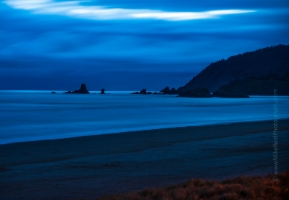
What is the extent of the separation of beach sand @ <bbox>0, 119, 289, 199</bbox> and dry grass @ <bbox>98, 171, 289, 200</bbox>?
0.94 m

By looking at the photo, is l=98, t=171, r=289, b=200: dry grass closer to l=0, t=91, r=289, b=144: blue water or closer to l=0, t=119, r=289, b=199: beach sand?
l=0, t=119, r=289, b=199: beach sand

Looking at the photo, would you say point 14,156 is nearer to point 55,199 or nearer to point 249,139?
point 55,199

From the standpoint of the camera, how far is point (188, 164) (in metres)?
12.0

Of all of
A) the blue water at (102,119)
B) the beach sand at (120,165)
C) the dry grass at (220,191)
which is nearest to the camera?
the dry grass at (220,191)

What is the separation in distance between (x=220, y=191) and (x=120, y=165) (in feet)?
15.6

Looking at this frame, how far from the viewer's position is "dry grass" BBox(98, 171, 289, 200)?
7477 mm

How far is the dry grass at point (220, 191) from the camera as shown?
7477 mm

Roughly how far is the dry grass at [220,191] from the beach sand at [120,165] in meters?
0.94

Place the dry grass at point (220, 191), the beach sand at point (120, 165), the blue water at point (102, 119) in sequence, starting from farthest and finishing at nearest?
the blue water at point (102, 119), the beach sand at point (120, 165), the dry grass at point (220, 191)

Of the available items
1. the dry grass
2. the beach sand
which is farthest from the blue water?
the dry grass

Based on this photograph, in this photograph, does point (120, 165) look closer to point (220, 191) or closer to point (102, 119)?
point (220, 191)

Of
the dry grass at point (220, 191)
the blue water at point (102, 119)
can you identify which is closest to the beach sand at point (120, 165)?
the dry grass at point (220, 191)

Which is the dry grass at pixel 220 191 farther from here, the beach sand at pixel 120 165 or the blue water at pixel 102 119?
the blue water at pixel 102 119

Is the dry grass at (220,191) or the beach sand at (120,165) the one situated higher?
the dry grass at (220,191)
